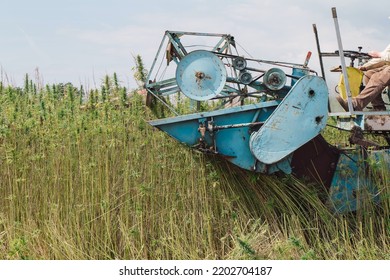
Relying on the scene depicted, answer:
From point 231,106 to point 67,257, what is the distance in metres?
1.97

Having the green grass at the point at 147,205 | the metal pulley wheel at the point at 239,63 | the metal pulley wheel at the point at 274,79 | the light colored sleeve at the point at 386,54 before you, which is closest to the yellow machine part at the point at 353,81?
the light colored sleeve at the point at 386,54

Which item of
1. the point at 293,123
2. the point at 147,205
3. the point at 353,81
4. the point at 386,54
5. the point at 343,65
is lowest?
the point at 147,205

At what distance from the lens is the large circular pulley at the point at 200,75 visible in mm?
5676

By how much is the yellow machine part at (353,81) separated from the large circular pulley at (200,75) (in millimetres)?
1630

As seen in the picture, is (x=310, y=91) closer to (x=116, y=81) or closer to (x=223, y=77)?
(x=223, y=77)

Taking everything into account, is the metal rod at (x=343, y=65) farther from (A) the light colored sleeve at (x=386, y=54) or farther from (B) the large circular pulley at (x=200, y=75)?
(B) the large circular pulley at (x=200, y=75)

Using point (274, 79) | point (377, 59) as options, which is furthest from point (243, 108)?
point (377, 59)

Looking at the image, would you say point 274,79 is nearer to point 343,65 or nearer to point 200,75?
point 200,75

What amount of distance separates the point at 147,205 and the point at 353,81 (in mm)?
2418

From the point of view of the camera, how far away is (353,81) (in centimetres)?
675

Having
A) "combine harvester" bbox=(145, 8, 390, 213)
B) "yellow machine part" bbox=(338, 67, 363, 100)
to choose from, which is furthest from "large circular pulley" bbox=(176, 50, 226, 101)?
"yellow machine part" bbox=(338, 67, 363, 100)

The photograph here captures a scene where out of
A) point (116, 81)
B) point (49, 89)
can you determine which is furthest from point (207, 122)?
point (49, 89)

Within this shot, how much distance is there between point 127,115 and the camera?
647 centimetres

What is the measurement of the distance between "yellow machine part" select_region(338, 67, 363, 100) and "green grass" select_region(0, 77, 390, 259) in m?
0.95
